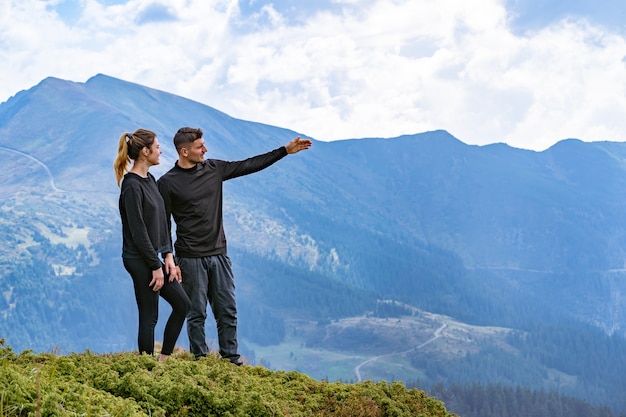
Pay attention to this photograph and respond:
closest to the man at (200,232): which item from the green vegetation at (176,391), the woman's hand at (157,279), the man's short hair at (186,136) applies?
the man's short hair at (186,136)

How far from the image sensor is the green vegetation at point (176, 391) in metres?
4.76

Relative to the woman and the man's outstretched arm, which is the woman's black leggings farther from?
the man's outstretched arm

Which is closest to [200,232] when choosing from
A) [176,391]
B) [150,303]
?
[150,303]

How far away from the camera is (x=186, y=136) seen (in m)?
7.76

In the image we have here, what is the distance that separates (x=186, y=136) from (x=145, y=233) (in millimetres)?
1298

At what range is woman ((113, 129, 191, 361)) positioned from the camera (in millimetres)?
6977

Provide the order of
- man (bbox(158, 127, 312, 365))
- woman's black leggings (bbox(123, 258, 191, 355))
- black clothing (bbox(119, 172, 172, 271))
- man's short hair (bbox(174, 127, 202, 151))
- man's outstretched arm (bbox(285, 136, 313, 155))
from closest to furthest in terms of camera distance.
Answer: black clothing (bbox(119, 172, 172, 271)) < woman's black leggings (bbox(123, 258, 191, 355)) < man's short hair (bbox(174, 127, 202, 151)) < man (bbox(158, 127, 312, 365)) < man's outstretched arm (bbox(285, 136, 313, 155))

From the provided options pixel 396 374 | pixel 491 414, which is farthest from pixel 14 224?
pixel 491 414

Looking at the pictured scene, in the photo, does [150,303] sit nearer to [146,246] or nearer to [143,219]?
[146,246]

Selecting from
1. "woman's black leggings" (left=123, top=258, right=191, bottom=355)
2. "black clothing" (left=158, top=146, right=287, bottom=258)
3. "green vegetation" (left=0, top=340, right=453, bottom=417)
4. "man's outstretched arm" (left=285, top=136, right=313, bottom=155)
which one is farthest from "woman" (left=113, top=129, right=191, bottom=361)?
"man's outstretched arm" (left=285, top=136, right=313, bottom=155)

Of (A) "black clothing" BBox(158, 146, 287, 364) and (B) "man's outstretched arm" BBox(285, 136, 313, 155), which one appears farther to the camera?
(B) "man's outstretched arm" BBox(285, 136, 313, 155)

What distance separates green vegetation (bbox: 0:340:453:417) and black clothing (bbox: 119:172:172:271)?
Result: 1.02 meters

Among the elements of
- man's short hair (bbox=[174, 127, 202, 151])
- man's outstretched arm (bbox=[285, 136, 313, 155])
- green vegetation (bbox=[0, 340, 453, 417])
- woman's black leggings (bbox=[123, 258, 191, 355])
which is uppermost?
man's outstretched arm (bbox=[285, 136, 313, 155])

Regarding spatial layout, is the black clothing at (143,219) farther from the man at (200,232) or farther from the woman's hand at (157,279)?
the man at (200,232)
